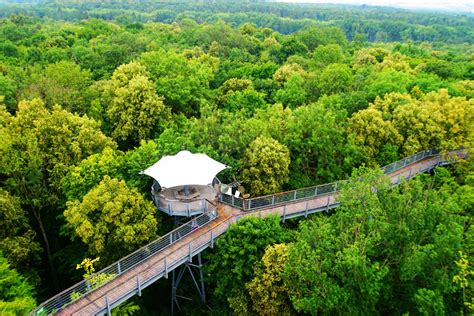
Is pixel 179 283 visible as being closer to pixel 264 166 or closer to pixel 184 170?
pixel 184 170

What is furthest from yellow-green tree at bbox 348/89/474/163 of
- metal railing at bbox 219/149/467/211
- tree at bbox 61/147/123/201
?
tree at bbox 61/147/123/201

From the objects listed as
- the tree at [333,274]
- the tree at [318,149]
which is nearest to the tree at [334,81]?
the tree at [318,149]

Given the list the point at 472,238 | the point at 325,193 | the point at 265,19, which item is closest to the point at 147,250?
the point at 325,193

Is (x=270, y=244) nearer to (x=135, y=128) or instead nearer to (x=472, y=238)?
(x=472, y=238)

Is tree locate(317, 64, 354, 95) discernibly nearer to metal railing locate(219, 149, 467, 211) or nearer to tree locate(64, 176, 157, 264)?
metal railing locate(219, 149, 467, 211)

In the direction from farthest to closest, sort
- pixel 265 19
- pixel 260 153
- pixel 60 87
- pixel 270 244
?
pixel 265 19, pixel 60 87, pixel 260 153, pixel 270 244

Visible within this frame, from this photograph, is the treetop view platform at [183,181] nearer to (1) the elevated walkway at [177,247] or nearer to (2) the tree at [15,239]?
(1) the elevated walkway at [177,247]

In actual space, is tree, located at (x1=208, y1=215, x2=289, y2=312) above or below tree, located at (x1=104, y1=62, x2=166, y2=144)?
below
